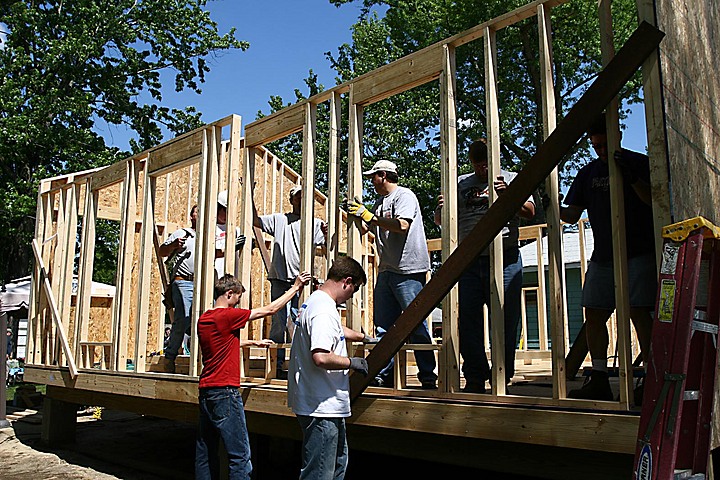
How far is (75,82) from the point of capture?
22.1 metres

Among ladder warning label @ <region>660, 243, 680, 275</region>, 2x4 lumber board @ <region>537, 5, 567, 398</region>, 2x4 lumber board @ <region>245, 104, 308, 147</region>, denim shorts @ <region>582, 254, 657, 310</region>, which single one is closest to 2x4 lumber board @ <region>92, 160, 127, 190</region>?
2x4 lumber board @ <region>245, 104, 308, 147</region>

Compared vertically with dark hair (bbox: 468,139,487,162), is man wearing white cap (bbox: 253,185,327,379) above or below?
below

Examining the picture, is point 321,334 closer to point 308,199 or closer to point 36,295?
point 308,199

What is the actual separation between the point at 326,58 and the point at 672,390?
2715 cm

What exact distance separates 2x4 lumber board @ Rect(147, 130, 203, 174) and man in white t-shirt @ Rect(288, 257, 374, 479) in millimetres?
2855

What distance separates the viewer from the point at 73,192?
8.18 m

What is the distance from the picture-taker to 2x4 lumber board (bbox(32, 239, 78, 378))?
7356 mm

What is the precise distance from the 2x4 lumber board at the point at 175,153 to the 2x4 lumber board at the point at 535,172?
9.91 feet

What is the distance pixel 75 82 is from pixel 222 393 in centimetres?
2029

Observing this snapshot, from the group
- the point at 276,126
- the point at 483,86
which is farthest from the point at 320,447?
the point at 483,86

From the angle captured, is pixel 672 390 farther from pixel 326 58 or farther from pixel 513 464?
pixel 326 58

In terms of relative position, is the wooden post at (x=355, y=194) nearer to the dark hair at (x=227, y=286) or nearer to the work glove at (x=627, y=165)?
the dark hair at (x=227, y=286)

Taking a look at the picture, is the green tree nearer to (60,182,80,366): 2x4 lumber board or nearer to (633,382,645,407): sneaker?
(60,182,80,366): 2x4 lumber board

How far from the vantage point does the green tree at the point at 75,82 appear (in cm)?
1970
